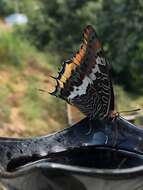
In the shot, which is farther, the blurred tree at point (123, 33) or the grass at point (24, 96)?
the blurred tree at point (123, 33)

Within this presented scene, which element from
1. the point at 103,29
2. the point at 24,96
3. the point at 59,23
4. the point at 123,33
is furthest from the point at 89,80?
the point at 59,23

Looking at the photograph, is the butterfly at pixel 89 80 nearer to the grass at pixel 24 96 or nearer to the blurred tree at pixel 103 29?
the grass at pixel 24 96

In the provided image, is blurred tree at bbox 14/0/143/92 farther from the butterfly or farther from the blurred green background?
the butterfly

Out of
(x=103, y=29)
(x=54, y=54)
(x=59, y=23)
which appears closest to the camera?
(x=103, y=29)

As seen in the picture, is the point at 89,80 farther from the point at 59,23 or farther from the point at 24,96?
the point at 59,23

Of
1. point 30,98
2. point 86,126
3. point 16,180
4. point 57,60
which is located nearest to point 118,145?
point 86,126

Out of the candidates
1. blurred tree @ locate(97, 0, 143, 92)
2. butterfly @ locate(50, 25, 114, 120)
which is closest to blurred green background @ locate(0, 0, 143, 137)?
blurred tree @ locate(97, 0, 143, 92)

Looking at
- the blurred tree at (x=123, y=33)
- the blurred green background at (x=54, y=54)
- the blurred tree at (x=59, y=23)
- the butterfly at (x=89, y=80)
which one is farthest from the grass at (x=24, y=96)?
the butterfly at (x=89, y=80)
